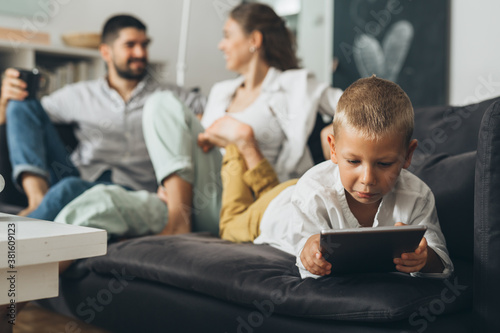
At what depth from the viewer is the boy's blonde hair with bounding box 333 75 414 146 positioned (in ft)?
3.36

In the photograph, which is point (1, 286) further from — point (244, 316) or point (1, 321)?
point (244, 316)

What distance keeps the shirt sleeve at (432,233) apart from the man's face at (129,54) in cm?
184

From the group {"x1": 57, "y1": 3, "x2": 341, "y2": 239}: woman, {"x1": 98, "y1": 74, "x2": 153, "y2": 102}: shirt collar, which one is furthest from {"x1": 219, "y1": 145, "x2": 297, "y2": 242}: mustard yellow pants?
{"x1": 98, "y1": 74, "x2": 153, "y2": 102}: shirt collar

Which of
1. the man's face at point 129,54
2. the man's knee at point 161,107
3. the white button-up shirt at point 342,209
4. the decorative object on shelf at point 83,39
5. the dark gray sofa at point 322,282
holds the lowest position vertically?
the dark gray sofa at point 322,282

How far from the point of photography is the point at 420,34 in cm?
283

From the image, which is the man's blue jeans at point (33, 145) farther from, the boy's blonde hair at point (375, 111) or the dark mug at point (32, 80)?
the boy's blonde hair at point (375, 111)

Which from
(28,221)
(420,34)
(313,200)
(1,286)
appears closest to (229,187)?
(313,200)

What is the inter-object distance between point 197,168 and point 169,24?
229 cm

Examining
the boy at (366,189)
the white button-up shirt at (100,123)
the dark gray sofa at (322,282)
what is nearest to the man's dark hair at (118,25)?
the white button-up shirt at (100,123)

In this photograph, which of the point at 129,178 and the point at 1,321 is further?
the point at 129,178

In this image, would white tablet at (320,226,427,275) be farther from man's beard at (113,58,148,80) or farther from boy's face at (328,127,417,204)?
man's beard at (113,58,148,80)

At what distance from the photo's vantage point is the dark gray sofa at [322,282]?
100 cm

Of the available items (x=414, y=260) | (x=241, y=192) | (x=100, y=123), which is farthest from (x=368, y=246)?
(x=100, y=123)

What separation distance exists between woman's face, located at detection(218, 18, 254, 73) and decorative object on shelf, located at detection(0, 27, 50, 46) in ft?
4.49
